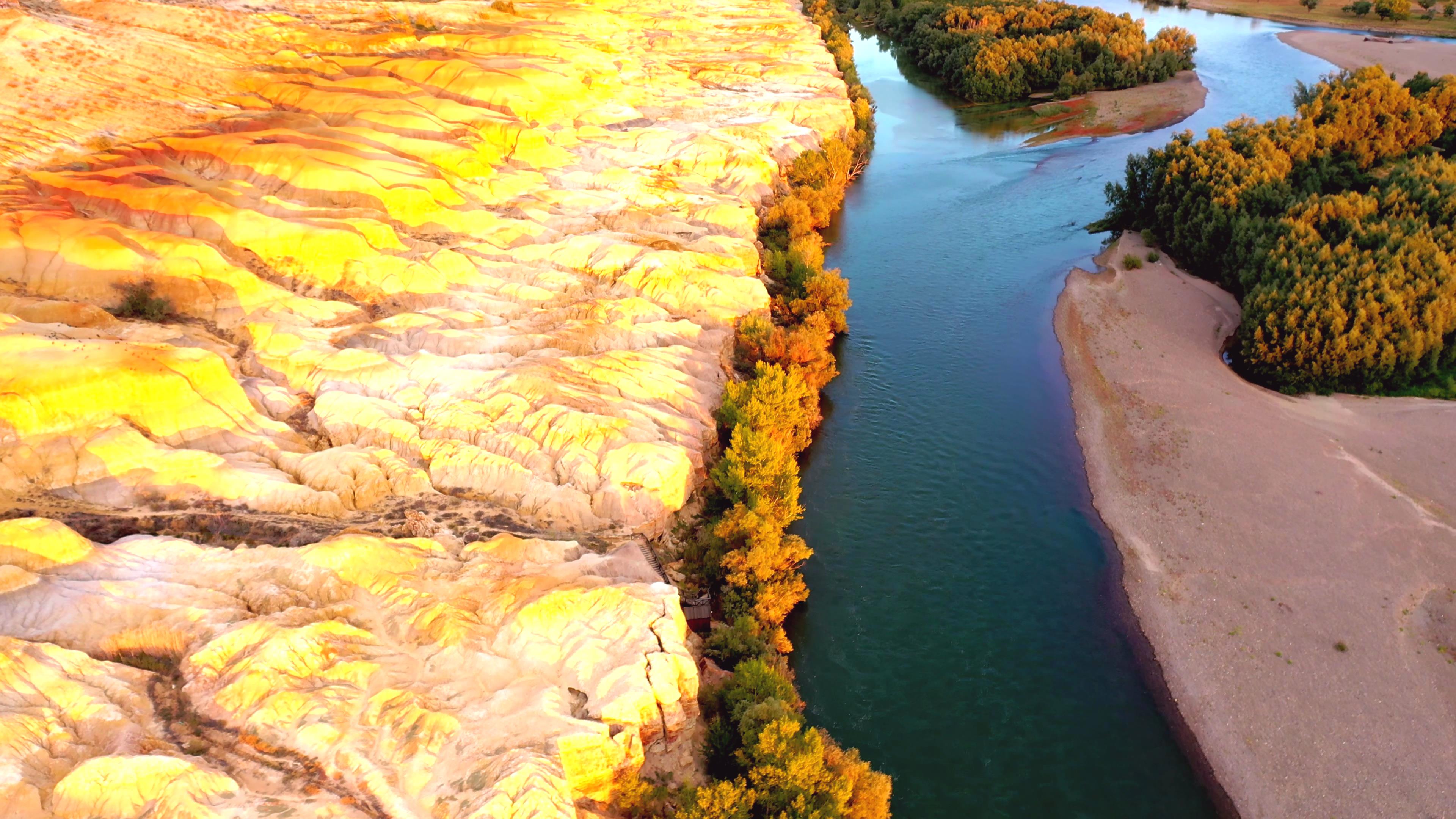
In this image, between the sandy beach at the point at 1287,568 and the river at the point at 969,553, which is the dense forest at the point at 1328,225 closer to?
the sandy beach at the point at 1287,568

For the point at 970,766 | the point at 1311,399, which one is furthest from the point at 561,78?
the point at 970,766

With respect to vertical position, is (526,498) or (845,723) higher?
(526,498)

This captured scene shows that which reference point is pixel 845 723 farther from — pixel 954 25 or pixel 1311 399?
pixel 954 25

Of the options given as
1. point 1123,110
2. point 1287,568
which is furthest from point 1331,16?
point 1287,568

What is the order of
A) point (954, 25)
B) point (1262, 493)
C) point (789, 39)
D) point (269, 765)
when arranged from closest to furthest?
point (269, 765) < point (1262, 493) < point (789, 39) < point (954, 25)

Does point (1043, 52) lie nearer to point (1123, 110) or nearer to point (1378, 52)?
point (1123, 110)

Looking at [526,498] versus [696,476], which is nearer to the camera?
[526,498]

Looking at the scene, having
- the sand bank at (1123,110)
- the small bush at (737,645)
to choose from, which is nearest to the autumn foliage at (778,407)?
the small bush at (737,645)
